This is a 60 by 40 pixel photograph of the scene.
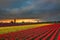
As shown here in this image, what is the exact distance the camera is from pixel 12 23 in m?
61.2

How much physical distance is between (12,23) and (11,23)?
0.71m

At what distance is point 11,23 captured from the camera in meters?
60.6
